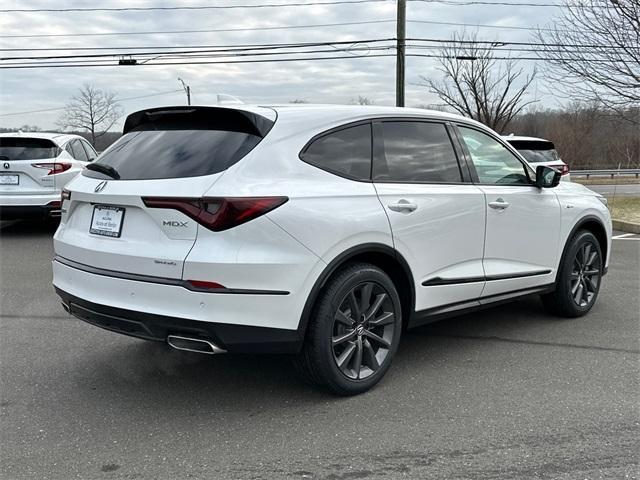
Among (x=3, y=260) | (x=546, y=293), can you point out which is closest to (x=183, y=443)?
(x=546, y=293)

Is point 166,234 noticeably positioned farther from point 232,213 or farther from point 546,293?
point 546,293

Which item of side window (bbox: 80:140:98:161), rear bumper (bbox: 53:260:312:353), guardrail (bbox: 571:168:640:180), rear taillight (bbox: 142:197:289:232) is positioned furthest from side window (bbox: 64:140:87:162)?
guardrail (bbox: 571:168:640:180)

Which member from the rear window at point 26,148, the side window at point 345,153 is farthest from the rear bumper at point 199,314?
Result: the rear window at point 26,148

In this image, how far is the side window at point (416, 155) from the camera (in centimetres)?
377

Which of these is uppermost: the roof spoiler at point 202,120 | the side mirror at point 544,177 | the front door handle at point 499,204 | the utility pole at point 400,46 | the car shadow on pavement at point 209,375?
the utility pole at point 400,46

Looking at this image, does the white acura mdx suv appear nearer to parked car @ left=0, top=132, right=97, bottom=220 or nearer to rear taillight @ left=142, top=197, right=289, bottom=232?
rear taillight @ left=142, top=197, right=289, bottom=232

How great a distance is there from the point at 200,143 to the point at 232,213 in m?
0.55

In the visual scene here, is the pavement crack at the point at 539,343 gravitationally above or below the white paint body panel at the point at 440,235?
below

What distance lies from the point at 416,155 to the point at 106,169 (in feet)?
6.49

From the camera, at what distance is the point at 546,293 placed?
5008mm

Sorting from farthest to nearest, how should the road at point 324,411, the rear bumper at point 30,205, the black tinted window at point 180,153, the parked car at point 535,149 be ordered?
1. the parked car at point 535,149
2. the rear bumper at point 30,205
3. the black tinted window at point 180,153
4. the road at point 324,411

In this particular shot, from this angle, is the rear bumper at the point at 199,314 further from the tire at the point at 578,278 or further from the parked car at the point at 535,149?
the parked car at the point at 535,149

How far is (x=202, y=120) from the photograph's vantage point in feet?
11.1

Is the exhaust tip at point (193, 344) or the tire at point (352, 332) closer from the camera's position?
the exhaust tip at point (193, 344)
